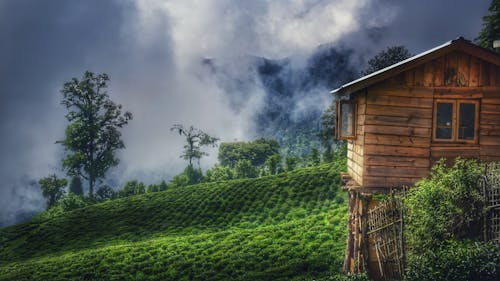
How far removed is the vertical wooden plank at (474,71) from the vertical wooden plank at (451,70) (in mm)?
366

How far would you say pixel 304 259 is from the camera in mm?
17594

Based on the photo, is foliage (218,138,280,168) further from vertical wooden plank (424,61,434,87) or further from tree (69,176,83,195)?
vertical wooden plank (424,61,434,87)

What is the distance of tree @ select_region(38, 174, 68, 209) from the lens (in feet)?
186

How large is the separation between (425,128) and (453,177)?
6.68ft

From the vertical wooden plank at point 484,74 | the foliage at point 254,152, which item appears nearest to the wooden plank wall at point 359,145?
the vertical wooden plank at point 484,74

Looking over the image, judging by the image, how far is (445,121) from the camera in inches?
422

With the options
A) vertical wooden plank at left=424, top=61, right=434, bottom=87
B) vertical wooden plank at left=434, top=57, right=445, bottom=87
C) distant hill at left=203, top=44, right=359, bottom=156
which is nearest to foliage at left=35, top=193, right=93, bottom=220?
vertical wooden plank at left=424, top=61, right=434, bottom=87

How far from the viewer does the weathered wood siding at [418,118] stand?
419 inches

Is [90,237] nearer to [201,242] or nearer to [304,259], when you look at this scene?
[201,242]

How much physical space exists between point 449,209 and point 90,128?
164 ft

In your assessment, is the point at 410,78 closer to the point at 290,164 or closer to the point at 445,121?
the point at 445,121

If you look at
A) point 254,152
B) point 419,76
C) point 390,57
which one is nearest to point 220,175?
point 390,57

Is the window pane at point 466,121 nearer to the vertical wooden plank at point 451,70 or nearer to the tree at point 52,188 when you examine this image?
the vertical wooden plank at point 451,70

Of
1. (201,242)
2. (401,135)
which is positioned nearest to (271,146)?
(201,242)
